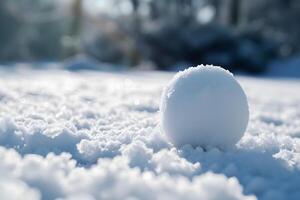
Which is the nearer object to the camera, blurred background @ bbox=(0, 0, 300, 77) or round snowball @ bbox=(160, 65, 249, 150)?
round snowball @ bbox=(160, 65, 249, 150)

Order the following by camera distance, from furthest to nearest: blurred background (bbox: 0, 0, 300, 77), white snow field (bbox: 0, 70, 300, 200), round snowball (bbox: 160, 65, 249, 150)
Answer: blurred background (bbox: 0, 0, 300, 77), round snowball (bbox: 160, 65, 249, 150), white snow field (bbox: 0, 70, 300, 200)

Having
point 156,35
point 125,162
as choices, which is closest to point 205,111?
point 125,162

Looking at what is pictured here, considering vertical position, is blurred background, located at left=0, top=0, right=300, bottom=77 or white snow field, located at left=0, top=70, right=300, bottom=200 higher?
white snow field, located at left=0, top=70, right=300, bottom=200

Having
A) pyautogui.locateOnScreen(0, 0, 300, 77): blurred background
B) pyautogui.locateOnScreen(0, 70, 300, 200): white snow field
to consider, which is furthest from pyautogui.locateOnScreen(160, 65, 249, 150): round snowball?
pyautogui.locateOnScreen(0, 0, 300, 77): blurred background

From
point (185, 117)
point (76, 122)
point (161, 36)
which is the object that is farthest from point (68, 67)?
point (185, 117)

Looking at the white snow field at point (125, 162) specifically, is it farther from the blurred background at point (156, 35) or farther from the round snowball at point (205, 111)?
the blurred background at point (156, 35)

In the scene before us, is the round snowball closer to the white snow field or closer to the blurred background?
the white snow field

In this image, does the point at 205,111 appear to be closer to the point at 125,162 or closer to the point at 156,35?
the point at 125,162

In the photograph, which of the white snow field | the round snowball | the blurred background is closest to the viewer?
the white snow field
